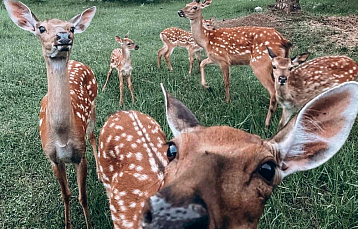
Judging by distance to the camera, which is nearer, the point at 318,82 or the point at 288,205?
the point at 288,205

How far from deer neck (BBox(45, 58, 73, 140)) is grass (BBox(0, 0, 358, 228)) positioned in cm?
82

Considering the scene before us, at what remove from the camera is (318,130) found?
1699 mm

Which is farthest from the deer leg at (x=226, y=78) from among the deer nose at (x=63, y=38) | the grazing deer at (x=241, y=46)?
the deer nose at (x=63, y=38)

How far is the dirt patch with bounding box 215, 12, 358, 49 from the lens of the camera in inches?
344

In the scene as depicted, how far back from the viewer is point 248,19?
11117 mm

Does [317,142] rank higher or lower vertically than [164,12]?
higher

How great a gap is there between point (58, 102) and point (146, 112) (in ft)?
6.52

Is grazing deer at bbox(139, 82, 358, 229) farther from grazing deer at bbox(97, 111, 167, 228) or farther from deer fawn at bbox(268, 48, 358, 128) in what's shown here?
deer fawn at bbox(268, 48, 358, 128)

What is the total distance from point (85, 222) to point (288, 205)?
1777mm

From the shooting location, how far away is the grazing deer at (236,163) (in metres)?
1.20

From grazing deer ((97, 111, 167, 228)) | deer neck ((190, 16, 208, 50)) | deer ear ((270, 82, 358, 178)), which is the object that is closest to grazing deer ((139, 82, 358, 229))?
deer ear ((270, 82, 358, 178))

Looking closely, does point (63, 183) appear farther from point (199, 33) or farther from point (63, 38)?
point (199, 33)

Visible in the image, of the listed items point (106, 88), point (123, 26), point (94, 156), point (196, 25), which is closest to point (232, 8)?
point (123, 26)

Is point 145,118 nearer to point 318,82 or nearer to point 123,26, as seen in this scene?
point 318,82
